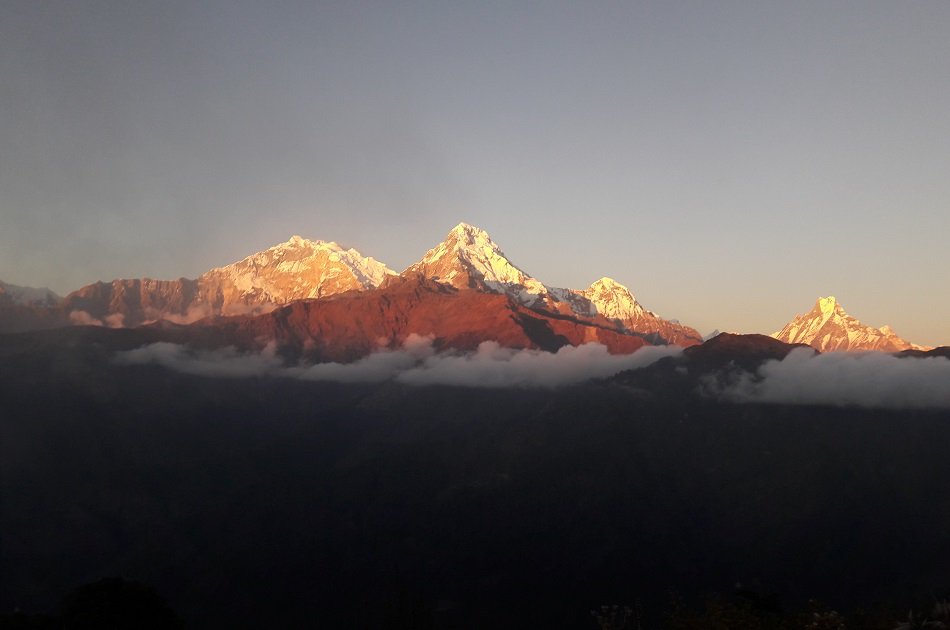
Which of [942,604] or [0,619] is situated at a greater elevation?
[942,604]

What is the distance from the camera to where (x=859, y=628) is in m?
38.0

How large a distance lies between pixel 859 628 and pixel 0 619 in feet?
402

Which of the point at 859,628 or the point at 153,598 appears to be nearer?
the point at 859,628

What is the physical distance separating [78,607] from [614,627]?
350 feet

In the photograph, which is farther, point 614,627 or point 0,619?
point 0,619

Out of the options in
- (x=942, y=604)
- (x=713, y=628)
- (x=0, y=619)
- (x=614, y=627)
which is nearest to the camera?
(x=942, y=604)

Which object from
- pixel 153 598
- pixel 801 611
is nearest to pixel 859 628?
pixel 801 611

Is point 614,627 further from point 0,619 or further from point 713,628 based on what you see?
point 0,619

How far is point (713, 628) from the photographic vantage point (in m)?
36.8

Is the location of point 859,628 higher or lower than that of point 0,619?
higher

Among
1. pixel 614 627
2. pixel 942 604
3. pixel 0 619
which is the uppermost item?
pixel 942 604

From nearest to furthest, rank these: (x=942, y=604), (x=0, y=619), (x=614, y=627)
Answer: (x=942, y=604) → (x=614, y=627) → (x=0, y=619)

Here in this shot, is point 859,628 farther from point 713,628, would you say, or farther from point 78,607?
point 78,607

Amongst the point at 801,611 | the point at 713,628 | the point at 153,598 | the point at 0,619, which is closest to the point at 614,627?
the point at 713,628
